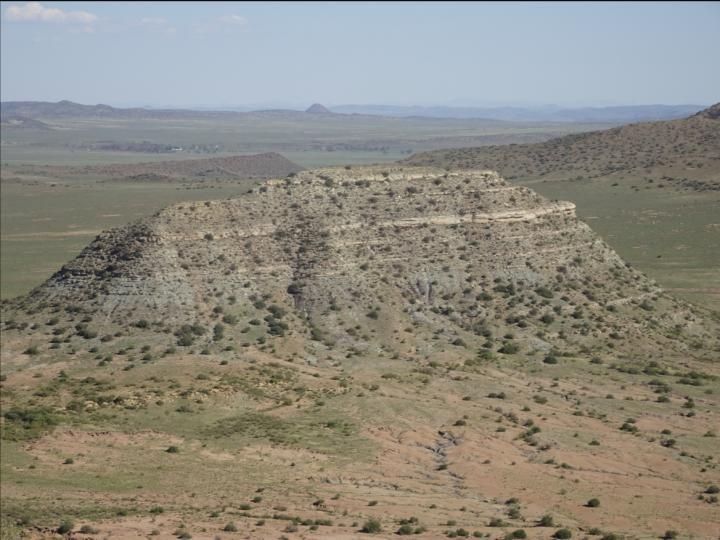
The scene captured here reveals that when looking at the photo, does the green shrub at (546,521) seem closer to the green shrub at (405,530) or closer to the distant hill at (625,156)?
the green shrub at (405,530)

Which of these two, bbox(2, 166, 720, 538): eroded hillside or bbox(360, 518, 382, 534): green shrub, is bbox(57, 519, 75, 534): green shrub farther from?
bbox(360, 518, 382, 534): green shrub

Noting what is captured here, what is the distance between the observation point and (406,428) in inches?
1855

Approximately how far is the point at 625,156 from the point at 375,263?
9170 centimetres

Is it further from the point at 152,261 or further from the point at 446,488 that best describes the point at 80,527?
the point at 152,261

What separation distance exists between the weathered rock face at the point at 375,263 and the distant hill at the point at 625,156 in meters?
59.7

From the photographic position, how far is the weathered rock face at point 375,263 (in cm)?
6003

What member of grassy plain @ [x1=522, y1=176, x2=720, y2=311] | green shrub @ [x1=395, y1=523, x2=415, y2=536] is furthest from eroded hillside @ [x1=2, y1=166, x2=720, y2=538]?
grassy plain @ [x1=522, y1=176, x2=720, y2=311]

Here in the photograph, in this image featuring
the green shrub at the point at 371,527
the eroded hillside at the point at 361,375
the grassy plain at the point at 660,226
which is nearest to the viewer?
the green shrub at the point at 371,527

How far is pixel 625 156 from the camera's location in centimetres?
14750

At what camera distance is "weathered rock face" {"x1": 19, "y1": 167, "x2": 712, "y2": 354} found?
60031 mm

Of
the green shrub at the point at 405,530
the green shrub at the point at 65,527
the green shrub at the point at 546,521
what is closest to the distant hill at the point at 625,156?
the green shrub at the point at 546,521

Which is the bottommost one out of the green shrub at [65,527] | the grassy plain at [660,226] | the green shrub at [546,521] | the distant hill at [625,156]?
the green shrub at [65,527]

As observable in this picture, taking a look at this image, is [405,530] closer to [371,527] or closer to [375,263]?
[371,527]

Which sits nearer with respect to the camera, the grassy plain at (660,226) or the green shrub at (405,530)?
the green shrub at (405,530)
